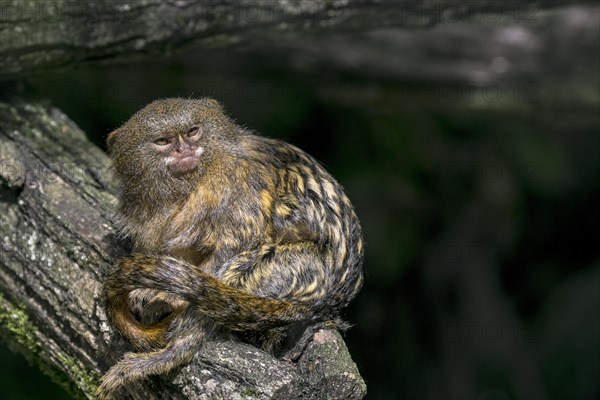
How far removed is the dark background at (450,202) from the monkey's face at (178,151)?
8.15 ft

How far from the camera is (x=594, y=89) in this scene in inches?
241

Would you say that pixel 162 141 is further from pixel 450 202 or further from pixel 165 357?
pixel 450 202

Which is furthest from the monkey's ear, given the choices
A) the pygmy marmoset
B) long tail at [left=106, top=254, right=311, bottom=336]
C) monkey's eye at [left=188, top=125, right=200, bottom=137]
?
long tail at [left=106, top=254, right=311, bottom=336]

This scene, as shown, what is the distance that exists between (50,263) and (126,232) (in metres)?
0.35

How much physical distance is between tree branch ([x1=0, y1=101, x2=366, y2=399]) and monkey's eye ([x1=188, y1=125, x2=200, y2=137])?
61cm

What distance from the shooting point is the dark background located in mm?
6207

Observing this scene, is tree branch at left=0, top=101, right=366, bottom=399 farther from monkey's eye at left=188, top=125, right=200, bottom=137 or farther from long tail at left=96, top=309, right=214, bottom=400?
monkey's eye at left=188, top=125, right=200, bottom=137

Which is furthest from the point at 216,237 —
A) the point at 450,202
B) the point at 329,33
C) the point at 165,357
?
the point at 450,202

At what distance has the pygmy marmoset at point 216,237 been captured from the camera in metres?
3.30

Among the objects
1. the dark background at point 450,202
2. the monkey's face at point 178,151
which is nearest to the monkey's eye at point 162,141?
the monkey's face at point 178,151

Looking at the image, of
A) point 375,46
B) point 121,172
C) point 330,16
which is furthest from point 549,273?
point 121,172

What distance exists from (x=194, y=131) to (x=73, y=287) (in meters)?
0.79

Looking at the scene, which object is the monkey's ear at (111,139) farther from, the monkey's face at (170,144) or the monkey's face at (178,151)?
the monkey's face at (178,151)

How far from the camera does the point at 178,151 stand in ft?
12.0
